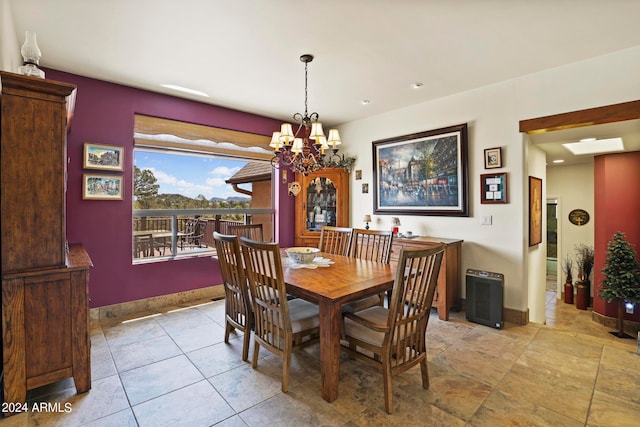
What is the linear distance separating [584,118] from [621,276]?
197cm

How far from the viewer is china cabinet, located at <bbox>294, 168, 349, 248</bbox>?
501 centimetres

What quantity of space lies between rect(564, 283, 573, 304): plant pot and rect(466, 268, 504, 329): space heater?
3.70m

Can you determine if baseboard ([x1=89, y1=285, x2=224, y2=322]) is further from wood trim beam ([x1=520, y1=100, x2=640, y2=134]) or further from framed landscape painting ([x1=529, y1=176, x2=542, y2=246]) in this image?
wood trim beam ([x1=520, y1=100, x2=640, y2=134])

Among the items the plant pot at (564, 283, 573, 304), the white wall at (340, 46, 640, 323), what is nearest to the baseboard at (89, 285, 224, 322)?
the white wall at (340, 46, 640, 323)

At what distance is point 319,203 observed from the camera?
5.10 m

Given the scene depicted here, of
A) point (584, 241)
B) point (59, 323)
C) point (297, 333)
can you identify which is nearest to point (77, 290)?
point (59, 323)

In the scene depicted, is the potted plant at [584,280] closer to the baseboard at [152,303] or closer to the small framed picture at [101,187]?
the baseboard at [152,303]

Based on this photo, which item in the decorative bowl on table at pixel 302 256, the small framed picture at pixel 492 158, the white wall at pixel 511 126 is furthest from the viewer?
the small framed picture at pixel 492 158

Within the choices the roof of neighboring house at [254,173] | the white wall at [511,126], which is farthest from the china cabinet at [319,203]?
the white wall at [511,126]

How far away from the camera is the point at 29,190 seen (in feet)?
6.21

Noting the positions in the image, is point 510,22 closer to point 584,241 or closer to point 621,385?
point 621,385

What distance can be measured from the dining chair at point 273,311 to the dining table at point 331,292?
0.14 meters

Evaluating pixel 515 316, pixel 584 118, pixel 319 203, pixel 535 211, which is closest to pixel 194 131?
pixel 319 203

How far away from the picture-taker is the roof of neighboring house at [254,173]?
501 cm
